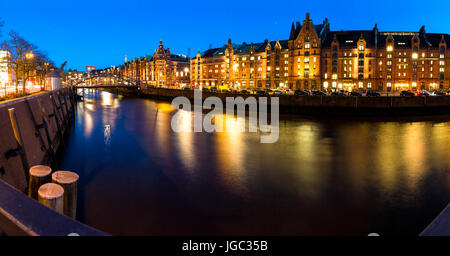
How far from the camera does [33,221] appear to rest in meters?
3.05

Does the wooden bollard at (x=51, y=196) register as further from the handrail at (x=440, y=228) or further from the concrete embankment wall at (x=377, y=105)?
the concrete embankment wall at (x=377, y=105)

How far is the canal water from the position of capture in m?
10.2

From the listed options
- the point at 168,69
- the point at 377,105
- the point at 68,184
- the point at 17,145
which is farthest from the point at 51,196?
the point at 168,69

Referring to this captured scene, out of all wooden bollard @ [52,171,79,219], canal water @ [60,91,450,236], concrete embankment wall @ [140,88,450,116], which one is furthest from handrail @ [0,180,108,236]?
concrete embankment wall @ [140,88,450,116]

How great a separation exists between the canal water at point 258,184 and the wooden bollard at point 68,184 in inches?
95.1

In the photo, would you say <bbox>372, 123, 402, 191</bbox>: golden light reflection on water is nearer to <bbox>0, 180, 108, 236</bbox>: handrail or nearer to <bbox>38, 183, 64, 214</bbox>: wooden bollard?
<bbox>38, 183, 64, 214</bbox>: wooden bollard

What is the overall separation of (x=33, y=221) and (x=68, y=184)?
13.4 ft

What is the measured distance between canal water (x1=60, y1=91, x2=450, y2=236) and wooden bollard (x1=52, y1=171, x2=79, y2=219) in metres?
2.42

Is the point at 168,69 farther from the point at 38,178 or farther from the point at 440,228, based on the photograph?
the point at 440,228

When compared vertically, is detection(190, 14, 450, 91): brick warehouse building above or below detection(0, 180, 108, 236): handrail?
above
